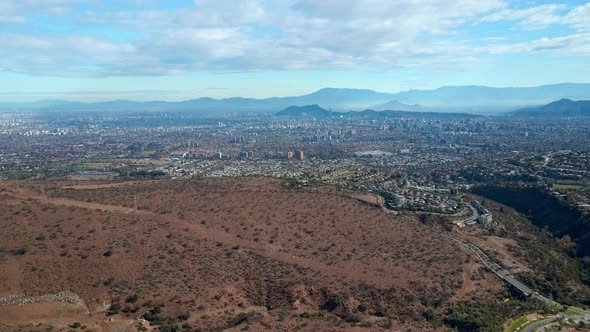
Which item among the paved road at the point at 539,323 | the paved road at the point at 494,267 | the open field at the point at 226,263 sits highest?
the open field at the point at 226,263

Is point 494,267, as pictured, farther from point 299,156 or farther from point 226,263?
point 299,156

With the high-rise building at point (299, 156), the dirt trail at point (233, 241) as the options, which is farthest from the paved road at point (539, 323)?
the high-rise building at point (299, 156)

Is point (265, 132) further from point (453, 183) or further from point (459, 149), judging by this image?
point (453, 183)

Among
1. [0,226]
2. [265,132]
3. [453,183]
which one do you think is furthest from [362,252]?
[265,132]

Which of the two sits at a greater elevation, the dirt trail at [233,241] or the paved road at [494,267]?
the dirt trail at [233,241]

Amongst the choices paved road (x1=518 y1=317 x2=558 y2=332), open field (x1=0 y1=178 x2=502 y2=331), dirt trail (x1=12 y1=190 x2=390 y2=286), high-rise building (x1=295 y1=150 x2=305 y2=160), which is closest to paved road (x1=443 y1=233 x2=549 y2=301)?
open field (x1=0 y1=178 x2=502 y2=331)

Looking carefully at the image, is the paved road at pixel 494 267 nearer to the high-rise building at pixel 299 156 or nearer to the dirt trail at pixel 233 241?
the dirt trail at pixel 233 241

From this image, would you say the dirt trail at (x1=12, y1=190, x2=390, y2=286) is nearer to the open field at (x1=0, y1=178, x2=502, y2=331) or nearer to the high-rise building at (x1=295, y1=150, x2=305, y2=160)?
the open field at (x1=0, y1=178, x2=502, y2=331)
